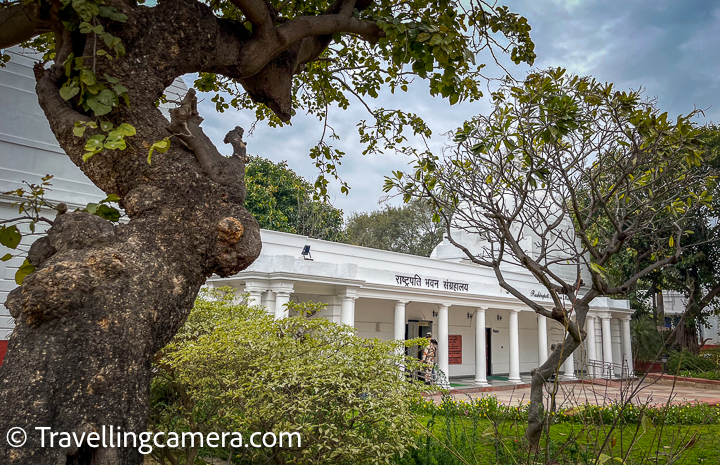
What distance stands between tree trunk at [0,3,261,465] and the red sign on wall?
19.3 m

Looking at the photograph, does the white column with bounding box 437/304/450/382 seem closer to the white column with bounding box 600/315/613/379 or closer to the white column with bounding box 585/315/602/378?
the white column with bounding box 585/315/602/378

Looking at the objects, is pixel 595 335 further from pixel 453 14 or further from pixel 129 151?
pixel 129 151

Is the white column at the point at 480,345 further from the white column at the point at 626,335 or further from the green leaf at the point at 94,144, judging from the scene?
the green leaf at the point at 94,144

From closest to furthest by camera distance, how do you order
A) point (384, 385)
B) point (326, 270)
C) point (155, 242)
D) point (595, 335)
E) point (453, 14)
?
point (155, 242), point (453, 14), point (384, 385), point (326, 270), point (595, 335)

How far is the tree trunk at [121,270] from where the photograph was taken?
86.8 inches

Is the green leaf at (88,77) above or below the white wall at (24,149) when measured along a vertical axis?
below

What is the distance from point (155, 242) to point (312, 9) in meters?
3.53

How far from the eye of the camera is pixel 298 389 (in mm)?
4566

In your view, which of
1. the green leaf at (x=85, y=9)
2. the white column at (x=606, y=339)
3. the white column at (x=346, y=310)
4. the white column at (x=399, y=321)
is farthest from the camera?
the white column at (x=606, y=339)

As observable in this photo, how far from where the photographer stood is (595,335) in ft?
Result: 77.1

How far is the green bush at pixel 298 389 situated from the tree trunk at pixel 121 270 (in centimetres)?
188

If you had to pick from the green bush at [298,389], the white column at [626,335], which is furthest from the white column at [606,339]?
the green bush at [298,389]

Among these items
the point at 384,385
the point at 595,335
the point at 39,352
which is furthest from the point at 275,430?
the point at 595,335

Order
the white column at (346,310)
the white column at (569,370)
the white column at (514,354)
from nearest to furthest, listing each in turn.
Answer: the white column at (346,310) → the white column at (514,354) → the white column at (569,370)
